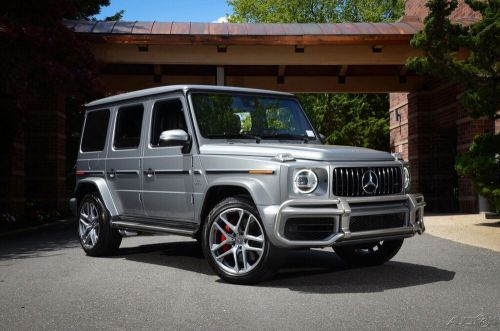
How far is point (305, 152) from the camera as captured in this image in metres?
6.08

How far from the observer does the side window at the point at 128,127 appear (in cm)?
790

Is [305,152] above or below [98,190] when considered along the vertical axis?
above

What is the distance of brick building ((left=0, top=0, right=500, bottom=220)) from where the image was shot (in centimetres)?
1642

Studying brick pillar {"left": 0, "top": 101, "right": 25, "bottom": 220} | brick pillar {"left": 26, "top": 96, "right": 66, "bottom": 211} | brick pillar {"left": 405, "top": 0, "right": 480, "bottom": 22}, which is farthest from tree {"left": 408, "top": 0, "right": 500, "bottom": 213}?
brick pillar {"left": 26, "top": 96, "right": 66, "bottom": 211}

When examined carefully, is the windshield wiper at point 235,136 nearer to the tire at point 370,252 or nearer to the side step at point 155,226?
the side step at point 155,226

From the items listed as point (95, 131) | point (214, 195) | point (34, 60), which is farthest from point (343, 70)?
point (214, 195)

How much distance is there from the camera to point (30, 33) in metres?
12.5

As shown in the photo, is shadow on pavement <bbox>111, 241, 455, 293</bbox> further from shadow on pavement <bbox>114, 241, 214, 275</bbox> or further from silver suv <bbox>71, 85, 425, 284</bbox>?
silver suv <bbox>71, 85, 425, 284</bbox>

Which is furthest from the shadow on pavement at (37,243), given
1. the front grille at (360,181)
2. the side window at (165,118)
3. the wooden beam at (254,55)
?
the wooden beam at (254,55)

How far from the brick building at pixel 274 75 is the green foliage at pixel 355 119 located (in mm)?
13104

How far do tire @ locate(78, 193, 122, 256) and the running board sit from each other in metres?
0.25

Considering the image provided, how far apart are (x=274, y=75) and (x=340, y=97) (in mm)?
18252

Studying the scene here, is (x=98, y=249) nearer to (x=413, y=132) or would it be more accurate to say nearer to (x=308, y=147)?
(x=308, y=147)

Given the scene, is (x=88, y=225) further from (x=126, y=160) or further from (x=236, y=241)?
(x=236, y=241)
